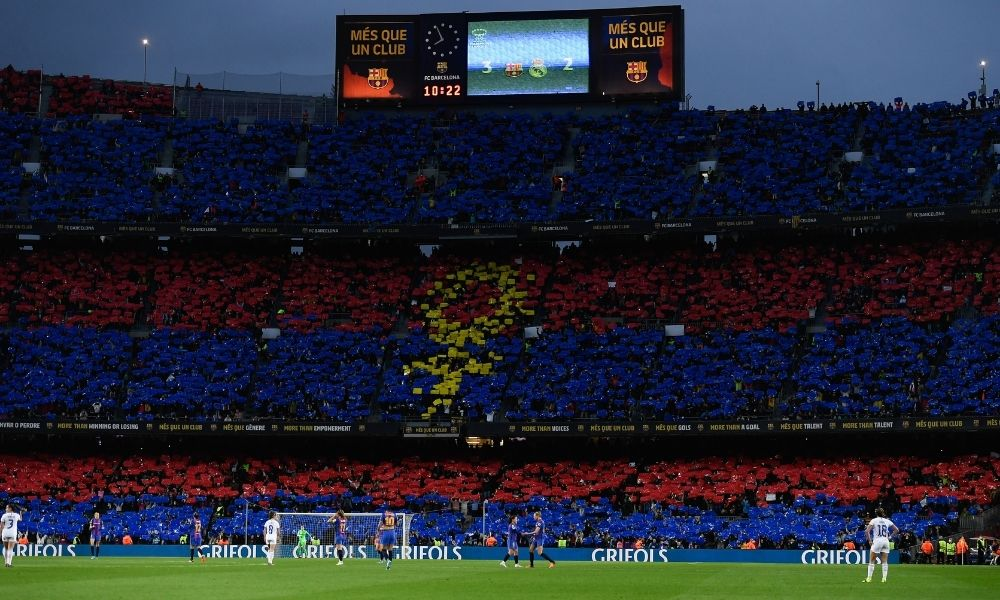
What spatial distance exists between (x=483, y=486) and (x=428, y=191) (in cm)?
1945

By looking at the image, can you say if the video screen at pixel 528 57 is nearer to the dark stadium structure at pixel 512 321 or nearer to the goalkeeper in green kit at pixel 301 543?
the dark stadium structure at pixel 512 321

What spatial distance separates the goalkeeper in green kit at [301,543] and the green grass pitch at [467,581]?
559 cm

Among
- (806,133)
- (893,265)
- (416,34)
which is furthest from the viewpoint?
(416,34)

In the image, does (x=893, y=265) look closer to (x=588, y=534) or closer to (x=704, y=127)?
(x=704, y=127)

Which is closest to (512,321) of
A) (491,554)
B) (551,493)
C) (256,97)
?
(551,493)

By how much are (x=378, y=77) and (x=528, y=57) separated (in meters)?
9.51

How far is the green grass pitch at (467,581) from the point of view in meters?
33.8

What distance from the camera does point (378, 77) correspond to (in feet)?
265

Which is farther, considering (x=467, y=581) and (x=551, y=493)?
(x=551, y=493)

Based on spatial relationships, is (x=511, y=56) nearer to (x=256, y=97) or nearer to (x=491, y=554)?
(x=256, y=97)

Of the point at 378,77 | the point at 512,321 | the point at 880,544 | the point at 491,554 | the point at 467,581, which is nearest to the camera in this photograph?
the point at 467,581

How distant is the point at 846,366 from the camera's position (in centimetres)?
6375

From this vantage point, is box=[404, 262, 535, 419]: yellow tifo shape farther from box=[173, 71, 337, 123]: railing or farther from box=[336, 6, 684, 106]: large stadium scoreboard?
box=[173, 71, 337, 123]: railing

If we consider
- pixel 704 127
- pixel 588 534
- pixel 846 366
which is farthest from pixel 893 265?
pixel 588 534
